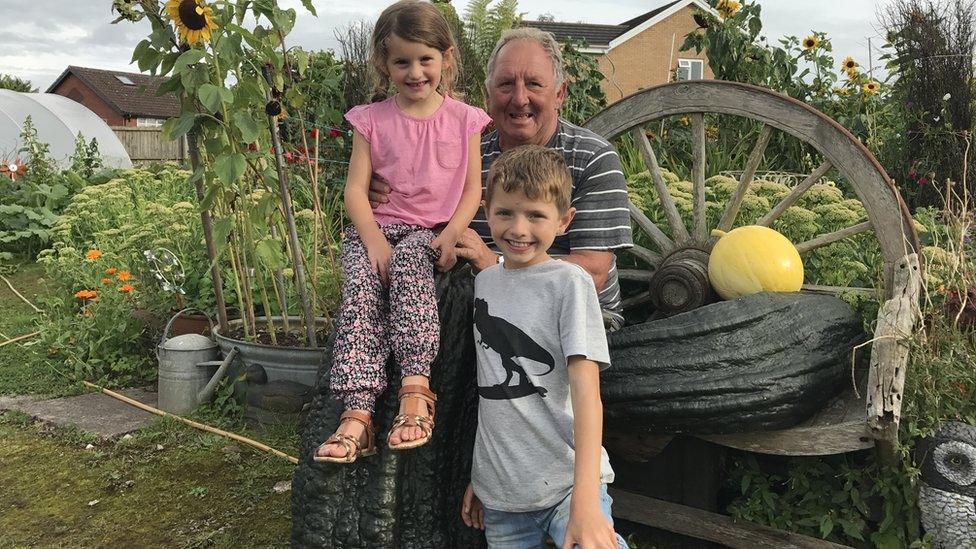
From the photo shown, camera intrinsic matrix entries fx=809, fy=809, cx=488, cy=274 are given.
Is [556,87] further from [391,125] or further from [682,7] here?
[682,7]

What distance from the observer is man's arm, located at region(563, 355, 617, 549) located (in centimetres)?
164

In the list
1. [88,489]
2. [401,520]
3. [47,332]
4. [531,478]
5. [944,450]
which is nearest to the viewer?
[531,478]

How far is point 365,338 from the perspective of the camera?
2086 millimetres

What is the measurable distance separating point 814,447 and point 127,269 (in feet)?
15.0

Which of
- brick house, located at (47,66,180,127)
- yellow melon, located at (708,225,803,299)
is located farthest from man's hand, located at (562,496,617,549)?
brick house, located at (47,66,180,127)

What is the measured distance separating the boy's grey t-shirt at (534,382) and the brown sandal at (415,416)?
0.48 ft

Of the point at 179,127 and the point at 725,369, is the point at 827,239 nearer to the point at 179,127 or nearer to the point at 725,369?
the point at 725,369

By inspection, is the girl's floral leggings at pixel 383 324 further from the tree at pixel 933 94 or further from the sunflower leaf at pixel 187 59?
the tree at pixel 933 94

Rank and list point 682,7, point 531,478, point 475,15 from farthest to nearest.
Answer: point 682,7 → point 475,15 → point 531,478

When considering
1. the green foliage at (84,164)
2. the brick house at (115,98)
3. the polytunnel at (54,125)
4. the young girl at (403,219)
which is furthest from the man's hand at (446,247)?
the brick house at (115,98)

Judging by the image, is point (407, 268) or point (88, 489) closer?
point (407, 268)

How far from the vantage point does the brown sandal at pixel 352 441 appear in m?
1.89

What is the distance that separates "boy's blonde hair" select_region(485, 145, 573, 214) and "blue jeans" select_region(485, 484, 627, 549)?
0.67m

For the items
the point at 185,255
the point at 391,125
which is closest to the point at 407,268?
the point at 391,125
